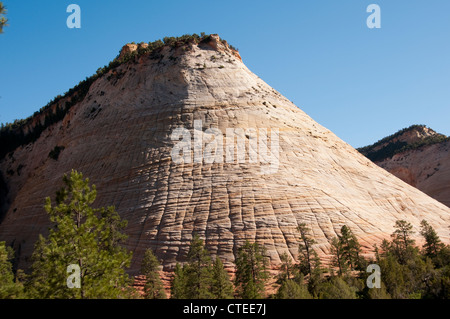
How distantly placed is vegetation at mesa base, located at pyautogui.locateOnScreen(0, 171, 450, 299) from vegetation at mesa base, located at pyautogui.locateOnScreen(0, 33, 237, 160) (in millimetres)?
29186

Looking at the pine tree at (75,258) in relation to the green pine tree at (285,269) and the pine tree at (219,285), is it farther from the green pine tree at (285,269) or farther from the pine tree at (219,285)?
the green pine tree at (285,269)

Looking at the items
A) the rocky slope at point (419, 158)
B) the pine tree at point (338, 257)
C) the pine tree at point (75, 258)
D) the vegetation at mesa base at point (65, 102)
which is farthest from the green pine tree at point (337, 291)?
the rocky slope at point (419, 158)

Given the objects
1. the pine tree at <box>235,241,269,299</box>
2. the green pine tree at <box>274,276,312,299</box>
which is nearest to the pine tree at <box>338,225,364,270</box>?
the pine tree at <box>235,241,269,299</box>

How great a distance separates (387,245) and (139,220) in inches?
740

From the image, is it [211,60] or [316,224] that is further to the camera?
[211,60]

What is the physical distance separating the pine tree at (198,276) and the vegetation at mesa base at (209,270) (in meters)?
0.05

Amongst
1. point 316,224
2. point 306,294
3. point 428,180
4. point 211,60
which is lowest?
point 306,294

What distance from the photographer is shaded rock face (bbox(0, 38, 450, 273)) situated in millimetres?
26359

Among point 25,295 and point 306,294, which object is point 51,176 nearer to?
point 25,295

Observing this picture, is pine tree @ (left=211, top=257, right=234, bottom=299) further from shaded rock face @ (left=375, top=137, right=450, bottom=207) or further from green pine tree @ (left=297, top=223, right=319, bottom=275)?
shaded rock face @ (left=375, top=137, right=450, bottom=207)

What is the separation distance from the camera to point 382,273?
68.7ft

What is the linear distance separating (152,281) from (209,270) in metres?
3.55

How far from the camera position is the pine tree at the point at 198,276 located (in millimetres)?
18703
